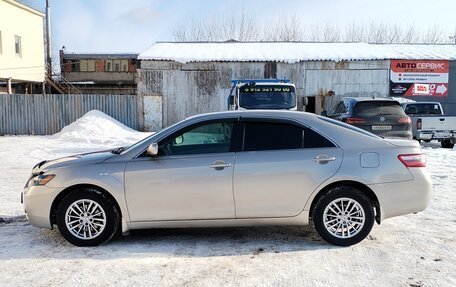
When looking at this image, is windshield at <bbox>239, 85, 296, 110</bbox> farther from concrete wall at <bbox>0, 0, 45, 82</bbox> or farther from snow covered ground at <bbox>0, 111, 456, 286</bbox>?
concrete wall at <bbox>0, 0, 45, 82</bbox>

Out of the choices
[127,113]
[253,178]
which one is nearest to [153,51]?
[127,113]

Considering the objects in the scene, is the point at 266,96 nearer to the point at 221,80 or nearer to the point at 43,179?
the point at 43,179

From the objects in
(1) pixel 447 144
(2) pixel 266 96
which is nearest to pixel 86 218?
(2) pixel 266 96

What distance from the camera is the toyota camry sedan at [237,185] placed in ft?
15.3

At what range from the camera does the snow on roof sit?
2153cm

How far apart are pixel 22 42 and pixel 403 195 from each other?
A: 87.7 ft

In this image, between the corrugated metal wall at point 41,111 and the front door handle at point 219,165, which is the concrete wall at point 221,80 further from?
the front door handle at point 219,165

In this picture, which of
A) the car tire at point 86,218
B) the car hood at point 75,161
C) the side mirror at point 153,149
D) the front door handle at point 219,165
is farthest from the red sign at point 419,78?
the car tire at point 86,218

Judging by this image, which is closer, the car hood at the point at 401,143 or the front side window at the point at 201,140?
the front side window at the point at 201,140

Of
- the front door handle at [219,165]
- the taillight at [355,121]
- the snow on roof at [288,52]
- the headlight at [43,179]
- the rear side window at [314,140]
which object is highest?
the snow on roof at [288,52]

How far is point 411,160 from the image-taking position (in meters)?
4.79

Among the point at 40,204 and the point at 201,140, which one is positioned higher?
the point at 201,140

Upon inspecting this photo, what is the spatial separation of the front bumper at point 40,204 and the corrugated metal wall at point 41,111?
16761 mm

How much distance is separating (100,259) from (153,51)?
19621 mm
